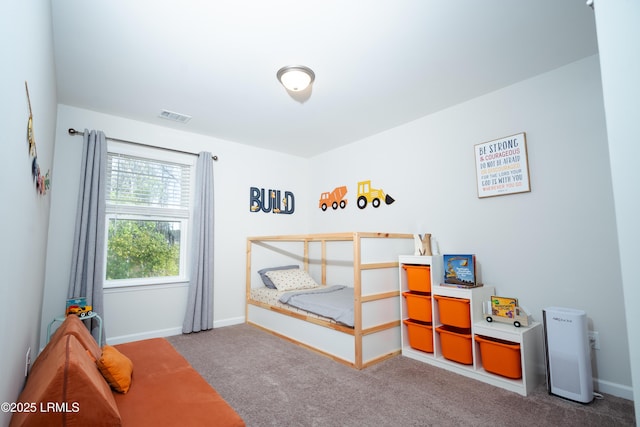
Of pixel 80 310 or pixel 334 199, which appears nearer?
pixel 80 310

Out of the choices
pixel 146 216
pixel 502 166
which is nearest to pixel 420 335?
pixel 502 166

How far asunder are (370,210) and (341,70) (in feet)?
6.07

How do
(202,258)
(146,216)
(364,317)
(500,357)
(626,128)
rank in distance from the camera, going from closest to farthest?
(626,128) < (500,357) < (364,317) < (146,216) < (202,258)

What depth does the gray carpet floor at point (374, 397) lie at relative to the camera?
179cm

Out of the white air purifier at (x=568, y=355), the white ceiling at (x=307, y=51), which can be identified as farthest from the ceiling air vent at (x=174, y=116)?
the white air purifier at (x=568, y=355)

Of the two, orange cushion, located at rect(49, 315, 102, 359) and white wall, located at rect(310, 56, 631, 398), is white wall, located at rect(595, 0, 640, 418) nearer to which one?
white wall, located at rect(310, 56, 631, 398)

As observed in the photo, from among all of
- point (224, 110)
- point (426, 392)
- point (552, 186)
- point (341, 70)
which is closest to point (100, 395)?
point (426, 392)

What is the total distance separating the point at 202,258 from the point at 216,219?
1.78ft

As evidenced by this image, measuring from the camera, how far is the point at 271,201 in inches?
174

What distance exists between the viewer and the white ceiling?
1.83 meters

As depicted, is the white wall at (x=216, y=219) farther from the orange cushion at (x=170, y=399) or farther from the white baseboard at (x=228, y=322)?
the orange cushion at (x=170, y=399)

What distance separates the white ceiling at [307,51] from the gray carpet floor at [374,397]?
237 centimetres

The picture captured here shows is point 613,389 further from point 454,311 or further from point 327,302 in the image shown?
point 327,302

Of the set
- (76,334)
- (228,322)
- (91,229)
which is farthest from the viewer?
(228,322)
